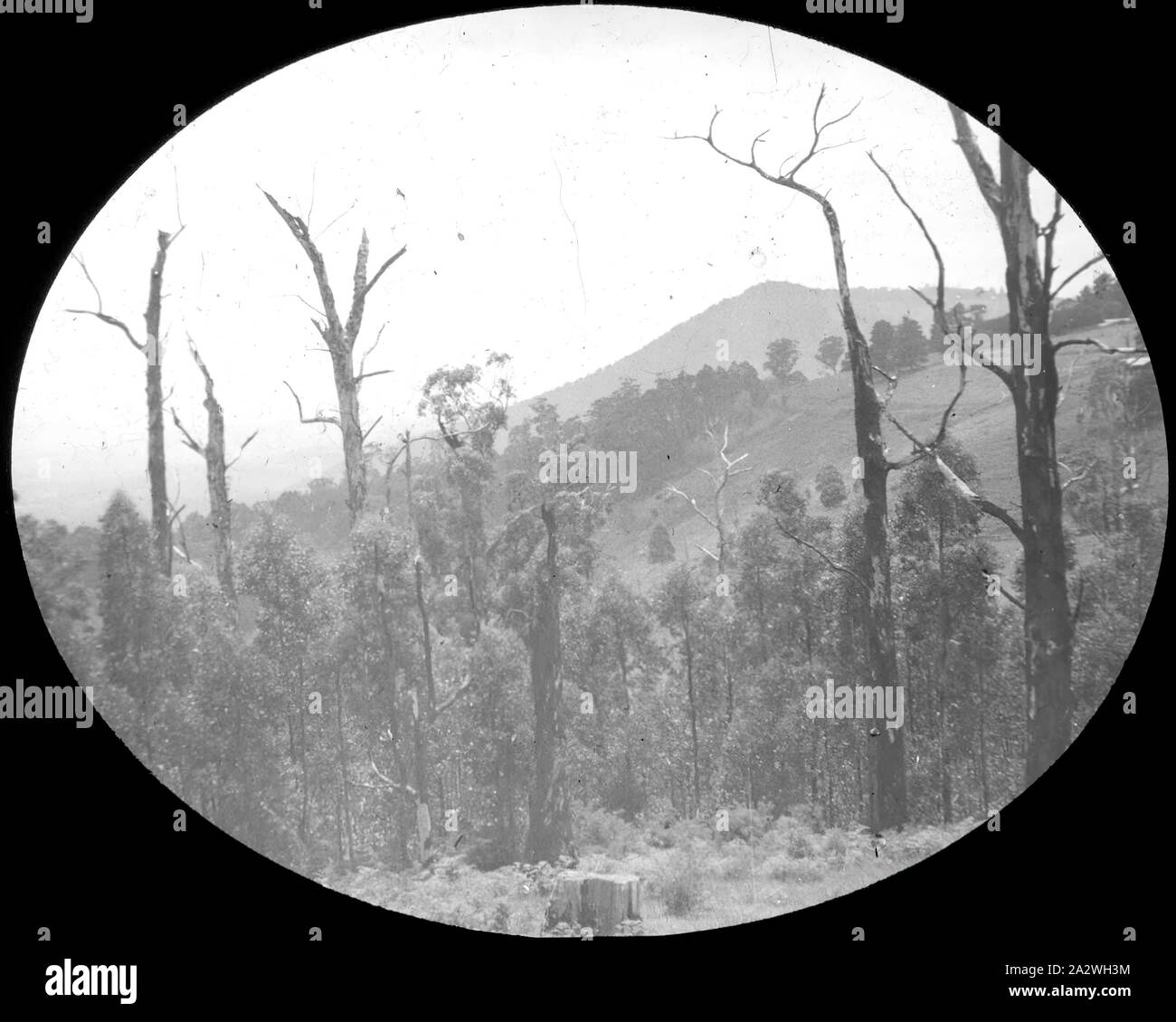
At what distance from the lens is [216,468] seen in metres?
6.42

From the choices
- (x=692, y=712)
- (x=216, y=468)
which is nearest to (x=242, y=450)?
(x=216, y=468)

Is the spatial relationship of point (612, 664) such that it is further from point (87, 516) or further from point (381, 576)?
point (87, 516)

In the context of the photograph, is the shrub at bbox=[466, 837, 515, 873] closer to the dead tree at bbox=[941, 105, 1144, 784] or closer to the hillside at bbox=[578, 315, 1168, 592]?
the hillside at bbox=[578, 315, 1168, 592]

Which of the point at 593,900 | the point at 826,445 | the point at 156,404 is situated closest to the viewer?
the point at 593,900

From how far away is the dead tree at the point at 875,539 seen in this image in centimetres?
621

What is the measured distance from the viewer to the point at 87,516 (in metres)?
6.37

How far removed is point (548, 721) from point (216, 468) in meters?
2.15

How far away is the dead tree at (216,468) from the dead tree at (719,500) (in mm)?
→ 2323

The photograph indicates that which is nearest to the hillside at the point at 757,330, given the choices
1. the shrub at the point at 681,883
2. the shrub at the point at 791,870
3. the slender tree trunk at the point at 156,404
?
the slender tree trunk at the point at 156,404

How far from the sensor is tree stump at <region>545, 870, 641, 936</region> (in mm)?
6176

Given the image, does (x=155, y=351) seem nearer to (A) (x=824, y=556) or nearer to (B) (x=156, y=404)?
(B) (x=156, y=404)

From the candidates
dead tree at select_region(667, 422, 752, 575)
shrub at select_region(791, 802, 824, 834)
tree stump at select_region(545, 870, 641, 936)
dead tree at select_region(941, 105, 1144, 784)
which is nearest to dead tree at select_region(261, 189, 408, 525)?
dead tree at select_region(667, 422, 752, 575)

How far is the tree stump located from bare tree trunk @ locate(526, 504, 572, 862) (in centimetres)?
16

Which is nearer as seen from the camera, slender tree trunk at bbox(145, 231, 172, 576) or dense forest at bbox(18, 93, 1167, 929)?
dense forest at bbox(18, 93, 1167, 929)
